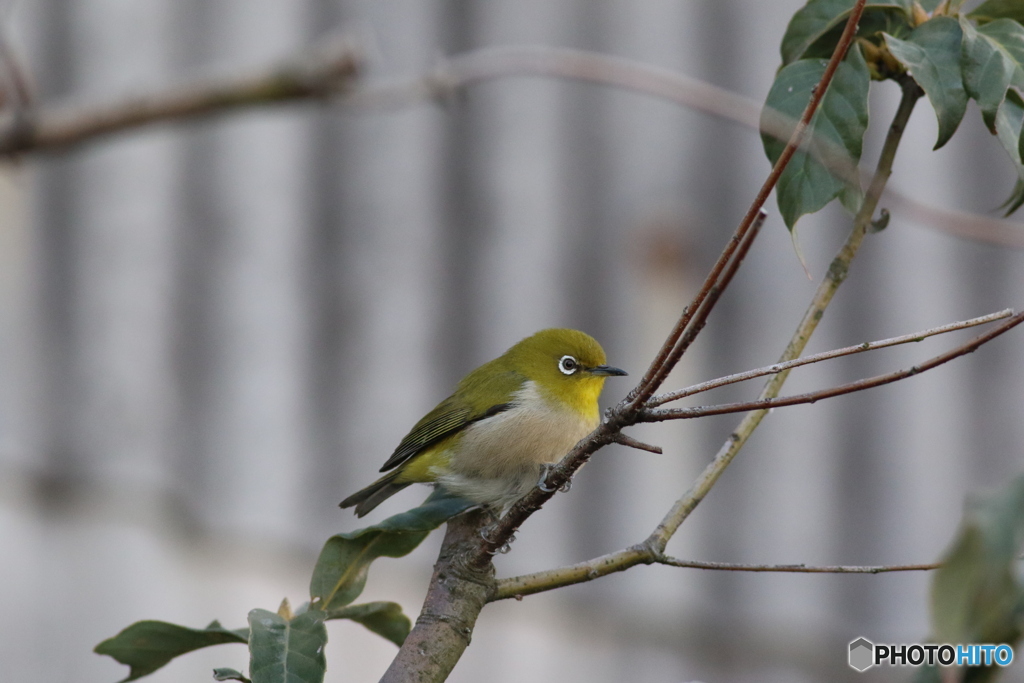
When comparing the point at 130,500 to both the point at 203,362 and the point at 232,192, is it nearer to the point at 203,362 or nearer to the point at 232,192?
the point at 203,362

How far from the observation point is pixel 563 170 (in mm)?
4332

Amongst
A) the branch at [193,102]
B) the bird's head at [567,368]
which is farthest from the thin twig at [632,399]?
the branch at [193,102]

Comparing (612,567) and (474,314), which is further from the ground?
(474,314)

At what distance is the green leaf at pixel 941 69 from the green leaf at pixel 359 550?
0.95 meters

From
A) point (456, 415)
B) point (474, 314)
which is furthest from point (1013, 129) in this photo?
point (474, 314)

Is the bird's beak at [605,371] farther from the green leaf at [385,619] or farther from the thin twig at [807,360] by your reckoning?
the thin twig at [807,360]

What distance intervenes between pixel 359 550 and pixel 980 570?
1.04 meters

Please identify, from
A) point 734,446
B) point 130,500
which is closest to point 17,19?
point 130,500

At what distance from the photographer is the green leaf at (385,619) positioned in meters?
1.53

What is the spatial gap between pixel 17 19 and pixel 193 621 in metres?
2.75

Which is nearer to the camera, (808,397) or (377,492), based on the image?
(808,397)

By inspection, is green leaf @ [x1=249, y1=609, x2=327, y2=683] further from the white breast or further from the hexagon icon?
the white breast

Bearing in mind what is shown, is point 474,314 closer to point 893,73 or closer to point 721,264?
point 893,73

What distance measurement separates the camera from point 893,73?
5.11 feet
